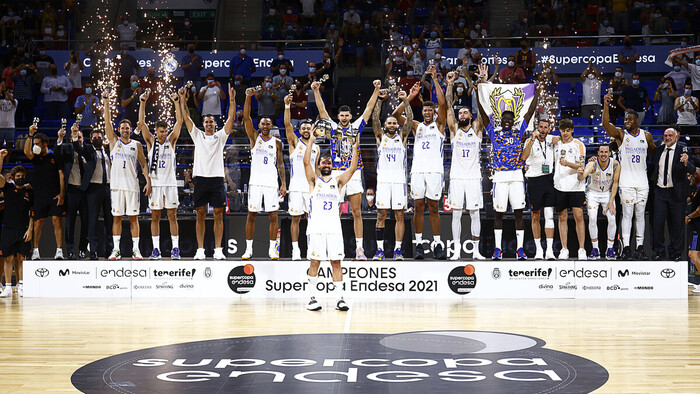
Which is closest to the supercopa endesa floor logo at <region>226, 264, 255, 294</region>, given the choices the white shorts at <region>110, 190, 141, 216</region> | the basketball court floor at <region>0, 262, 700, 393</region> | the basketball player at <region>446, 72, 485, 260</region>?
the basketball court floor at <region>0, 262, 700, 393</region>

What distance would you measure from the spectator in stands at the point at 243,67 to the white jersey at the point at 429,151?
6.74 m

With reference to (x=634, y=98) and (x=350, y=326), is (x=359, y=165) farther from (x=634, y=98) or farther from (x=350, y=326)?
(x=634, y=98)

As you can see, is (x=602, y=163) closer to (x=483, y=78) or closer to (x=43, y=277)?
(x=483, y=78)

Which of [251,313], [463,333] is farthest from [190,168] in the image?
[463,333]

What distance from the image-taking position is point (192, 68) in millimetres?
17234

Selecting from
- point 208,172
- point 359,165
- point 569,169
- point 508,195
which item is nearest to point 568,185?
point 569,169

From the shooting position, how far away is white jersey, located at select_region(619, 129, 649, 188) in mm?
11984

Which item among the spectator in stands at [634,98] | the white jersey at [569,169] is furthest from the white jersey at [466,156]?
the spectator in stands at [634,98]

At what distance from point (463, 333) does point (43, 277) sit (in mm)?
7611

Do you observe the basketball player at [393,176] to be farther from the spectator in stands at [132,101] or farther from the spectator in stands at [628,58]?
the spectator in stands at [628,58]

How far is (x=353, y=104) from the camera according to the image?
1694 cm

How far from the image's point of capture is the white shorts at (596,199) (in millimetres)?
12047

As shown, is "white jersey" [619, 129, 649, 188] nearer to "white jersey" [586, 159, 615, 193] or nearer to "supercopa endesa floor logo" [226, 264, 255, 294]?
"white jersey" [586, 159, 615, 193]

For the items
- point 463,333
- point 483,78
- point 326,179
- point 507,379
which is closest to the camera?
point 507,379
